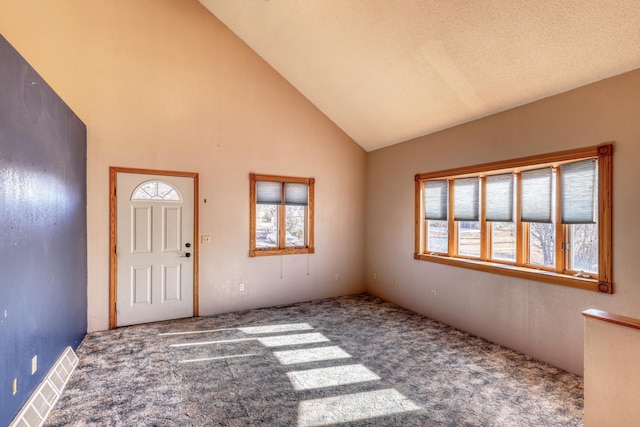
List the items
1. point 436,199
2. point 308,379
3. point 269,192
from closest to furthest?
1. point 308,379
2. point 436,199
3. point 269,192

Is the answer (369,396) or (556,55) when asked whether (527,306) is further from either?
(556,55)

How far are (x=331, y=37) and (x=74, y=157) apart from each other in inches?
132

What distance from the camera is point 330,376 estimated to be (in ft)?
10.0

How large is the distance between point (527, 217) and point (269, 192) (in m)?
3.67

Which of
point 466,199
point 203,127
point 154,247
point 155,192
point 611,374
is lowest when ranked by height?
point 611,374

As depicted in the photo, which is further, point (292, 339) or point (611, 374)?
point (292, 339)

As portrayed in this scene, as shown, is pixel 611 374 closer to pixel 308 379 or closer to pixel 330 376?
pixel 330 376

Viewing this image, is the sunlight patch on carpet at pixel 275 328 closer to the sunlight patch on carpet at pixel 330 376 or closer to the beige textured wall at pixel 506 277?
the sunlight patch on carpet at pixel 330 376

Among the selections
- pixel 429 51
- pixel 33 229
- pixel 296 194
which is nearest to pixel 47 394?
pixel 33 229

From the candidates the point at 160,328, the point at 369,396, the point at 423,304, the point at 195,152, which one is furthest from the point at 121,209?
the point at 423,304

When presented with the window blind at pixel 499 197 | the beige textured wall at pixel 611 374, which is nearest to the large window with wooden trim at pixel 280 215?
the window blind at pixel 499 197

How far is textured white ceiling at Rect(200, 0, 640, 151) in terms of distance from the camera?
8.71 feet

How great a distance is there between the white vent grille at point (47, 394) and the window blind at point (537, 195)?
4826 mm

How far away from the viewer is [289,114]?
5.52 metres
